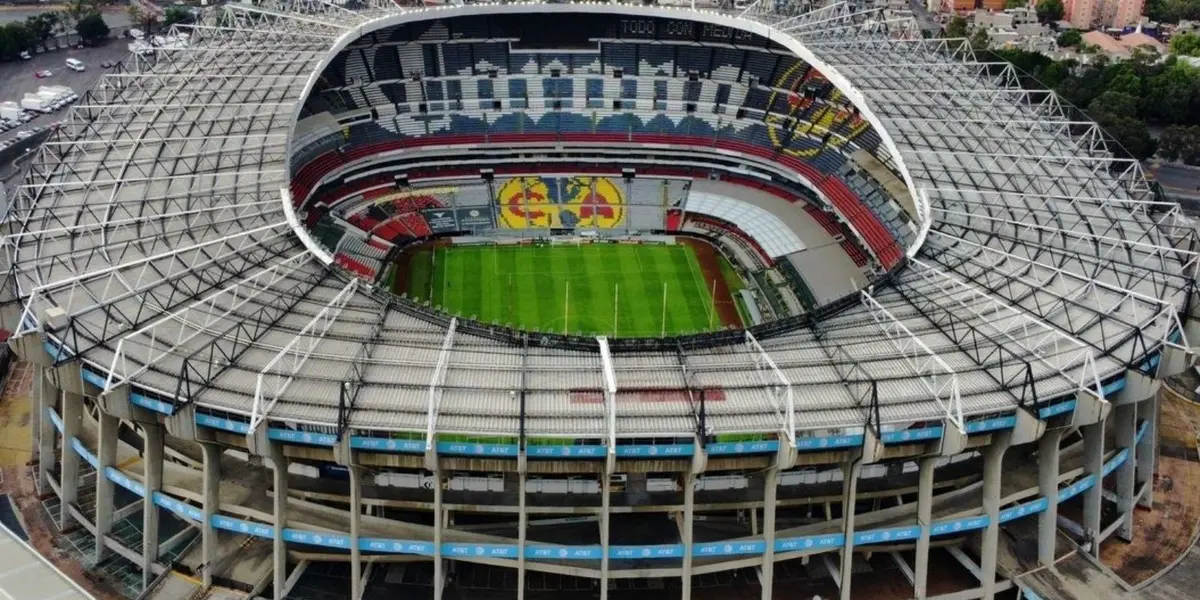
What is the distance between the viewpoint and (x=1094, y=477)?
48.3m

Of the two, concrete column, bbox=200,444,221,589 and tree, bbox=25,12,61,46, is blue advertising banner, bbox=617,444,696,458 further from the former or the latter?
tree, bbox=25,12,61,46

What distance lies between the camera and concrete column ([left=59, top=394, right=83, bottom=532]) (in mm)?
49094

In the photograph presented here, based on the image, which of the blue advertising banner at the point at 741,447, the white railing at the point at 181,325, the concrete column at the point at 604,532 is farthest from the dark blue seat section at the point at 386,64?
the blue advertising banner at the point at 741,447

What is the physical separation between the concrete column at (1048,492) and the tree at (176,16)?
14557cm

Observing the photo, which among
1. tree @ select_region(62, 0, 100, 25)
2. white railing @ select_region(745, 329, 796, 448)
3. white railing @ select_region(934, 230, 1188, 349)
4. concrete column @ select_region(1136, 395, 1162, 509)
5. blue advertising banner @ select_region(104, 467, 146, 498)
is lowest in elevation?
concrete column @ select_region(1136, 395, 1162, 509)

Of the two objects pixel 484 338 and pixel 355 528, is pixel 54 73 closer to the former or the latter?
pixel 484 338

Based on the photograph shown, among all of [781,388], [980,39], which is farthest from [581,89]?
[980,39]

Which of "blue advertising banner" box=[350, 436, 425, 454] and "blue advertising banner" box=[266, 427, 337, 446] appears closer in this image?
"blue advertising banner" box=[350, 436, 425, 454]

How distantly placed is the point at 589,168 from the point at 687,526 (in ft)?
198

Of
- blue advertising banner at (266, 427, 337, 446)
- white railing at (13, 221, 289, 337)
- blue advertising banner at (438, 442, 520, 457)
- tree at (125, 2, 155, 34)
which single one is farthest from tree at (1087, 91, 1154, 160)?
tree at (125, 2, 155, 34)

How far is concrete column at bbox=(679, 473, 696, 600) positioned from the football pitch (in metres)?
31.8

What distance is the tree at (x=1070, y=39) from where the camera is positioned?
527 ft

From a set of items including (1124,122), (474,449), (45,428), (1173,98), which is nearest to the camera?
(474,449)

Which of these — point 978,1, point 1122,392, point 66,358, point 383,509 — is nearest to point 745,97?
point 1122,392
